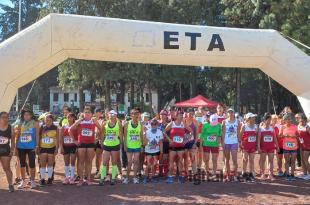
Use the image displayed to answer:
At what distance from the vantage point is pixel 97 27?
29.0 feet

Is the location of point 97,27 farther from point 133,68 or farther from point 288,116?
point 133,68

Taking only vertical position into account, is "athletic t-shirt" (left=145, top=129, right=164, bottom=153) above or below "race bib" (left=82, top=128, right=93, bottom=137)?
below

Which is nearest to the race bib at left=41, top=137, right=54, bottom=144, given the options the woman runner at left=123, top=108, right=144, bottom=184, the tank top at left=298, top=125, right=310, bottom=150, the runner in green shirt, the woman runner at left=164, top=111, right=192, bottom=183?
the woman runner at left=123, top=108, right=144, bottom=184

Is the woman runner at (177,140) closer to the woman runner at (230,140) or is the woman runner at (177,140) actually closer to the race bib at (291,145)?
the woman runner at (230,140)

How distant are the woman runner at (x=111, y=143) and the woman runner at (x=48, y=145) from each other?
111 centimetres

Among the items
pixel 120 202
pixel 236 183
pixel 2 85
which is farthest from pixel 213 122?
pixel 2 85

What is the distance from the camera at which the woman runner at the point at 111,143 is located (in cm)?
995

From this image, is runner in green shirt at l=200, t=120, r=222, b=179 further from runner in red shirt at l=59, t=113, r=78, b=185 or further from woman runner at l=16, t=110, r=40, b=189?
woman runner at l=16, t=110, r=40, b=189

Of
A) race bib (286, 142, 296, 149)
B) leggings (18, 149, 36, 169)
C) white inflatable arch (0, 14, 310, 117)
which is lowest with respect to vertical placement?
leggings (18, 149, 36, 169)

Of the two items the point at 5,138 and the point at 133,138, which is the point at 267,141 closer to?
the point at 133,138

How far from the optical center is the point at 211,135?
423 inches

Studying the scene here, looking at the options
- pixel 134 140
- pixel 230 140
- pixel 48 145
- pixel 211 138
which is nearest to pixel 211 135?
pixel 211 138

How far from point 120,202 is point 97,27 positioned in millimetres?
3470

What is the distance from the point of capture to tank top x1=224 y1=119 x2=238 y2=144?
10.5 metres
